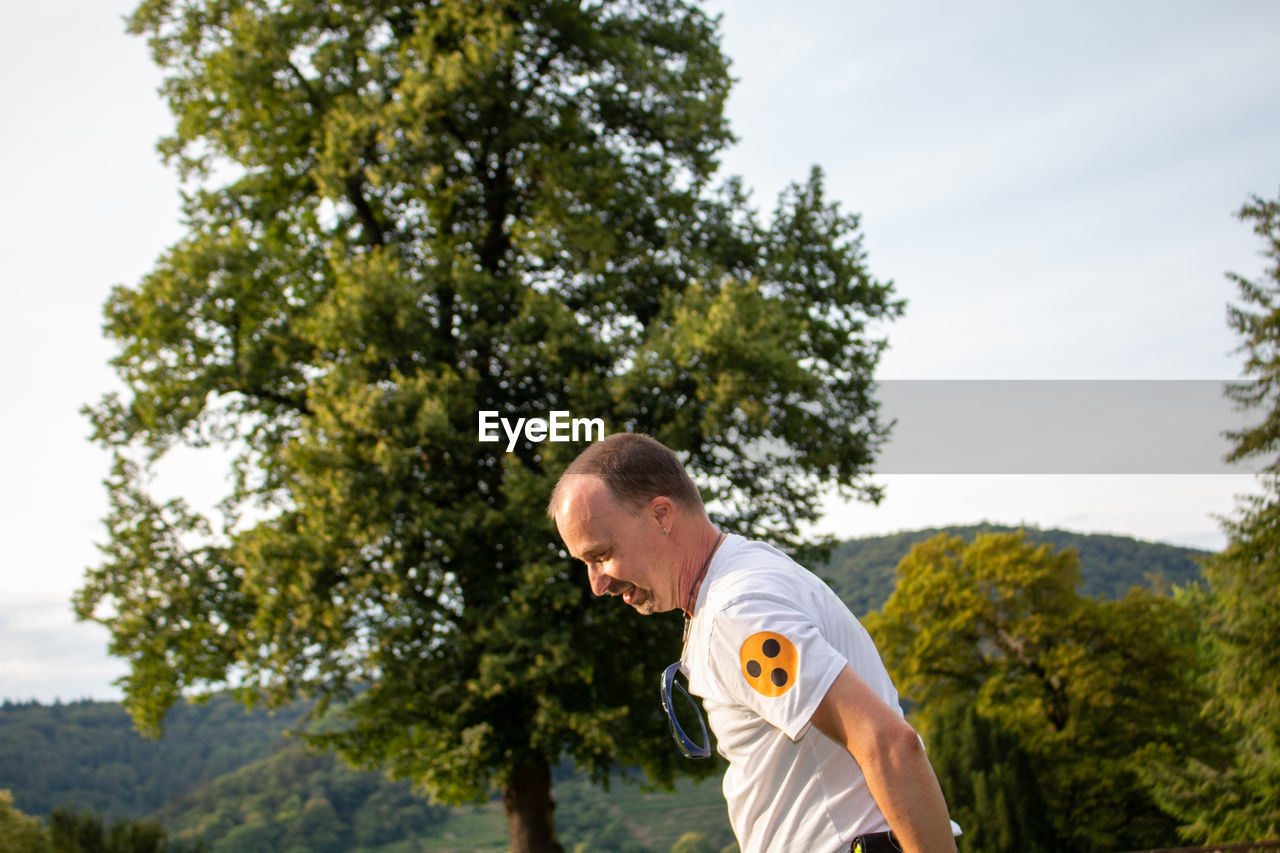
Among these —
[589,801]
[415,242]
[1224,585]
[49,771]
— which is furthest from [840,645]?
[49,771]

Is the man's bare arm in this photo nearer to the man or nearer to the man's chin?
the man

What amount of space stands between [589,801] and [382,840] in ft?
43.4

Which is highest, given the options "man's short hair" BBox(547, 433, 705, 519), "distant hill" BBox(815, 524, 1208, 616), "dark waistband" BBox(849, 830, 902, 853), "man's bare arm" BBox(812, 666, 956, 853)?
"distant hill" BBox(815, 524, 1208, 616)

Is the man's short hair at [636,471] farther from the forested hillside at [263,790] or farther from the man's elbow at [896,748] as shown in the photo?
the forested hillside at [263,790]

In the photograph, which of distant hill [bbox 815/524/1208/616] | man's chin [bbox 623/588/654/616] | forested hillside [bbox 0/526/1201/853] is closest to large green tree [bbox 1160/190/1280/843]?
man's chin [bbox 623/588/654/616]

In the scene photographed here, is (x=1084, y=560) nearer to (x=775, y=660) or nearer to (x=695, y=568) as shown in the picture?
(x=695, y=568)

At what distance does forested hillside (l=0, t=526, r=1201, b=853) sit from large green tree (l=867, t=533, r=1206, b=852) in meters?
17.9

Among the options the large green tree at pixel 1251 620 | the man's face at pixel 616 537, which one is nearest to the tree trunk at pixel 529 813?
the man's face at pixel 616 537

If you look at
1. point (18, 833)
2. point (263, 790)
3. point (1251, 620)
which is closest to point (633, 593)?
point (1251, 620)

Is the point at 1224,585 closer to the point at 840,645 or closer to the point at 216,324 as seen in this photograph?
the point at 216,324

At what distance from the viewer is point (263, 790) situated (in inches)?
2517

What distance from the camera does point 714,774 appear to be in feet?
51.9

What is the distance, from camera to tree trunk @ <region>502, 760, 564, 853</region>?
50.4ft

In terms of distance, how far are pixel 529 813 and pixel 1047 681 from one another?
28.6 metres
